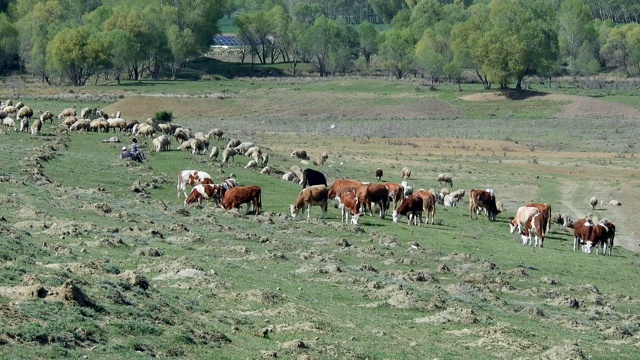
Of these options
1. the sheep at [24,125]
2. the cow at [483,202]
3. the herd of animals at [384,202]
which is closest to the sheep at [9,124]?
the sheep at [24,125]

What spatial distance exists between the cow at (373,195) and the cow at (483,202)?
4288 millimetres

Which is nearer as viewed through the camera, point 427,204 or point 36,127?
point 427,204

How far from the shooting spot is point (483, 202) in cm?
4150

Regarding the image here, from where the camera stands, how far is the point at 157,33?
13650 cm

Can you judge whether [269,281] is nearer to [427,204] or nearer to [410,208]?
[410,208]

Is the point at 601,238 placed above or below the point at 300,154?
above

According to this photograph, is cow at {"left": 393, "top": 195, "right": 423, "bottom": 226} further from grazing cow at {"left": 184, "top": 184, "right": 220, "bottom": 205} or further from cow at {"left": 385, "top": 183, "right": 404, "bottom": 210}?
grazing cow at {"left": 184, "top": 184, "right": 220, "bottom": 205}

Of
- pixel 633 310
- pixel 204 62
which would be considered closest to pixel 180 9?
pixel 204 62

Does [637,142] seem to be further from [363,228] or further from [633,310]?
[633,310]

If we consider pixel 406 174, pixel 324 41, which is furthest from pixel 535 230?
pixel 324 41

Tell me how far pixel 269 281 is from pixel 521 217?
57.9ft

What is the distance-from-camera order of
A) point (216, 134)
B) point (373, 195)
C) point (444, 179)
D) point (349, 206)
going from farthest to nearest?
point (216, 134)
point (444, 179)
point (373, 195)
point (349, 206)

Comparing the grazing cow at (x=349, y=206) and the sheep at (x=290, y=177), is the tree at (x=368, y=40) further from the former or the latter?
the grazing cow at (x=349, y=206)

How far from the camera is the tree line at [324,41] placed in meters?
119
